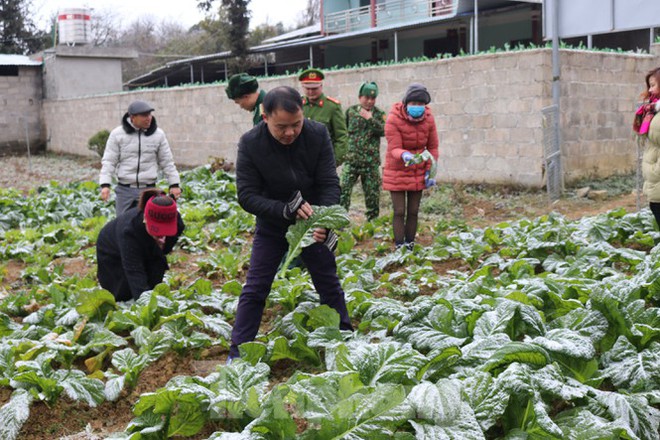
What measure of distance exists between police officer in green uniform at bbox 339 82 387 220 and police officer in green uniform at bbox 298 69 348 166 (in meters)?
0.58

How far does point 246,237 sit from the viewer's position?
8.96 m

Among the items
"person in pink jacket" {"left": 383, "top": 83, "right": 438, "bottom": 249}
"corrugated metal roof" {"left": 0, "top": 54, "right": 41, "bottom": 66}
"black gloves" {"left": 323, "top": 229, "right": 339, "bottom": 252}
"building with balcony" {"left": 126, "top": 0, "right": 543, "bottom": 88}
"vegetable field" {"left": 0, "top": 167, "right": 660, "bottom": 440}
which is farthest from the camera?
"corrugated metal roof" {"left": 0, "top": 54, "right": 41, "bottom": 66}

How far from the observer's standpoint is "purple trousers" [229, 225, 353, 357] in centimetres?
409

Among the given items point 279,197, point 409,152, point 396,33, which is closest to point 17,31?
point 396,33

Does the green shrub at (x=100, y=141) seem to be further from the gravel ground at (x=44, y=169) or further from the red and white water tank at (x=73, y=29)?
the red and white water tank at (x=73, y=29)

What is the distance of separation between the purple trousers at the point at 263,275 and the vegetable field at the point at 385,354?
152mm

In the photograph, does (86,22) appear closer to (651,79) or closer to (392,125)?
(392,125)

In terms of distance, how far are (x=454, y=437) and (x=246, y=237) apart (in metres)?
6.47

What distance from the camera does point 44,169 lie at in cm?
1941

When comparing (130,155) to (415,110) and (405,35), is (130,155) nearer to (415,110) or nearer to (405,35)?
(415,110)

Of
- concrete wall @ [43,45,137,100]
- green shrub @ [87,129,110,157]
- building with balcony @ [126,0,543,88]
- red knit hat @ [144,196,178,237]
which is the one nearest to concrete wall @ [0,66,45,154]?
concrete wall @ [43,45,137,100]

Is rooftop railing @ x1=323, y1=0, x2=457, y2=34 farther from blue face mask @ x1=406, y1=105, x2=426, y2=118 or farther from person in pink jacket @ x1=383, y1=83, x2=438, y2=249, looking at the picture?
blue face mask @ x1=406, y1=105, x2=426, y2=118

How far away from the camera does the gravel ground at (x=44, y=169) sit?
1633 centimetres

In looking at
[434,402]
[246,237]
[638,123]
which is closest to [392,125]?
[638,123]
